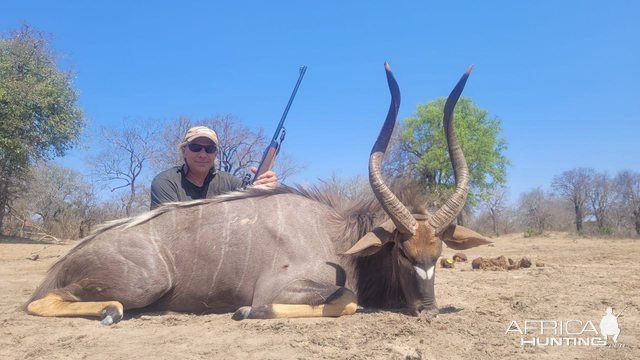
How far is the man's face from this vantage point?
249 inches

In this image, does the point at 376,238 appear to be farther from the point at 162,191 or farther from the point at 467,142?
the point at 467,142

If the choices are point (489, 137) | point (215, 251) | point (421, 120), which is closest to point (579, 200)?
point (489, 137)

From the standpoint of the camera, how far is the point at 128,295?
4.61 m

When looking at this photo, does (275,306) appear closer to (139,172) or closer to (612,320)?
(612,320)

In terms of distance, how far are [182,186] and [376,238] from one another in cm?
276

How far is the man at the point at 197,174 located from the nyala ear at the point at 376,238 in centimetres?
187

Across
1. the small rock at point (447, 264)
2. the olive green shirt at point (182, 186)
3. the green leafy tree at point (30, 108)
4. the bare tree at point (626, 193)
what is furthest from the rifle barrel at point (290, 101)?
the bare tree at point (626, 193)

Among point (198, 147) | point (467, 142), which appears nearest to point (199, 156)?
point (198, 147)

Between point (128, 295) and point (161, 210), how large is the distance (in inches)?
37.9

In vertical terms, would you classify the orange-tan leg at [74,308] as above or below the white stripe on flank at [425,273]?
below

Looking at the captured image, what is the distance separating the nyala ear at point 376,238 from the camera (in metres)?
4.69

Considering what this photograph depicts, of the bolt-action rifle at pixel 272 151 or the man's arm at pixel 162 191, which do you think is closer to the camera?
the man's arm at pixel 162 191

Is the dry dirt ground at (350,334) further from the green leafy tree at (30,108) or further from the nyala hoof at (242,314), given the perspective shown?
the green leafy tree at (30,108)

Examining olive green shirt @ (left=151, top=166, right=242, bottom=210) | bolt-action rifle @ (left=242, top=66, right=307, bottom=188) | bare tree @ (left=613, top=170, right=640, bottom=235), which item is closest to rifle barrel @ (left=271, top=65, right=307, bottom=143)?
bolt-action rifle @ (left=242, top=66, right=307, bottom=188)
